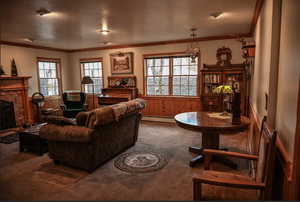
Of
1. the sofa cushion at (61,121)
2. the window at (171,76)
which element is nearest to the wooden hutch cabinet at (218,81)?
the window at (171,76)

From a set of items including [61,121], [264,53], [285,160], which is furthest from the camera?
[61,121]

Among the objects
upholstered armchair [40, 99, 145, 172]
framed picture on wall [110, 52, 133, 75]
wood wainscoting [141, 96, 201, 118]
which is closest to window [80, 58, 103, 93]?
framed picture on wall [110, 52, 133, 75]

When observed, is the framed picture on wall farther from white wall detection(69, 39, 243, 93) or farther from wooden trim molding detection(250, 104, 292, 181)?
wooden trim molding detection(250, 104, 292, 181)

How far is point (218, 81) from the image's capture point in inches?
199

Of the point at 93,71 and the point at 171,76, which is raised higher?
the point at 93,71

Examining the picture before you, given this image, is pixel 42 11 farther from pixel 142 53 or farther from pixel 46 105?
pixel 46 105

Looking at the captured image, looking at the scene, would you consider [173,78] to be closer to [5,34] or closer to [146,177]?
[146,177]

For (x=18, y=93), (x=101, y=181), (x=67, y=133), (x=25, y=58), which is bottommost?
(x=101, y=181)

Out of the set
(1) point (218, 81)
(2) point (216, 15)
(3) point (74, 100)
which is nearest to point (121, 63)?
(3) point (74, 100)

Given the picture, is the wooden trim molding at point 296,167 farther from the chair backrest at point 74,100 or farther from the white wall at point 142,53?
the chair backrest at point 74,100

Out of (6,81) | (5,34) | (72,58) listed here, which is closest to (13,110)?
(6,81)

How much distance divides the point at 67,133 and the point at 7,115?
3.55m

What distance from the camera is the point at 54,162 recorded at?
3.05 metres

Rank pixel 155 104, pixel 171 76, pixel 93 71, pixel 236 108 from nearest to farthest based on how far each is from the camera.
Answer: pixel 236 108 < pixel 171 76 < pixel 155 104 < pixel 93 71
